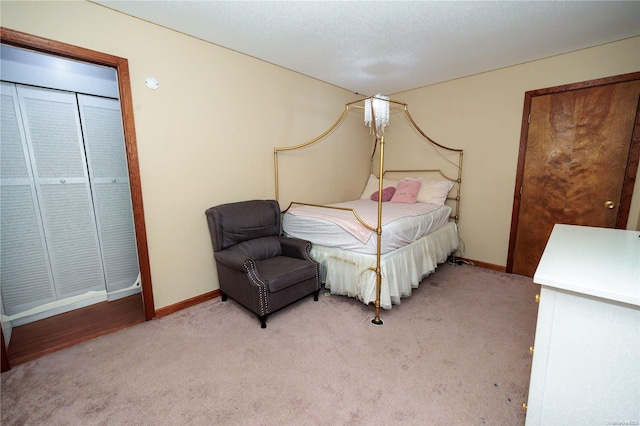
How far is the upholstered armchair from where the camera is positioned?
222 cm

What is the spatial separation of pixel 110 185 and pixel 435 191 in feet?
12.5

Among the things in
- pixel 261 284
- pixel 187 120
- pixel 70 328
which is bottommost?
pixel 70 328

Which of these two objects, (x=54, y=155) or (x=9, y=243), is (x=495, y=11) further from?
(x=9, y=243)

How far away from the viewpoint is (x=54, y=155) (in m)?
2.41

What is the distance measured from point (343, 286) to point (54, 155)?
2909 millimetres

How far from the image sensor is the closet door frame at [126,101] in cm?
171

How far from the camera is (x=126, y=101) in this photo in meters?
2.10

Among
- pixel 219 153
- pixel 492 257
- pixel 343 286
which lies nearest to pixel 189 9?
pixel 219 153

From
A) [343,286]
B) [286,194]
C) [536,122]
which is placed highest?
[536,122]

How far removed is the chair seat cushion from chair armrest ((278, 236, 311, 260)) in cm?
6

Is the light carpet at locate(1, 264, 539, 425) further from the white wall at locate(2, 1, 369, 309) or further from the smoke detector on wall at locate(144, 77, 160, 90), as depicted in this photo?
the smoke detector on wall at locate(144, 77, 160, 90)

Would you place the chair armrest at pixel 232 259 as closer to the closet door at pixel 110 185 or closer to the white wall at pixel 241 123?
A: the white wall at pixel 241 123

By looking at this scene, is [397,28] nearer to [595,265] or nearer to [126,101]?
[595,265]

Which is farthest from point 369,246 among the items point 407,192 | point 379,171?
point 407,192
